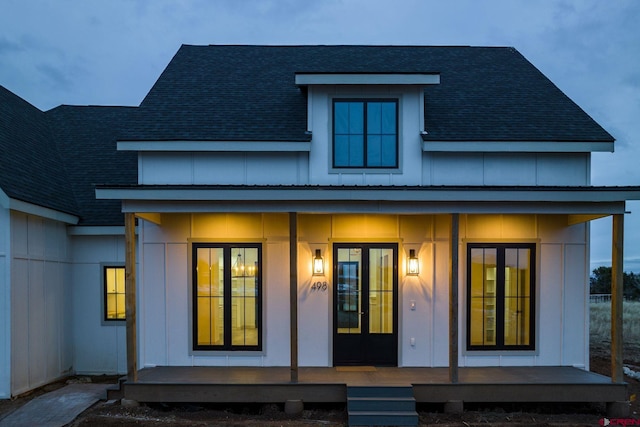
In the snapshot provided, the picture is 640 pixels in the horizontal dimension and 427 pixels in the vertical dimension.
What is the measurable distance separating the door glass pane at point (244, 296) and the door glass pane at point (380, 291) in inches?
82.7

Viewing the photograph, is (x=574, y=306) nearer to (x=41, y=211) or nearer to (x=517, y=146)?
(x=517, y=146)

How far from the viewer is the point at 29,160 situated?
10172mm

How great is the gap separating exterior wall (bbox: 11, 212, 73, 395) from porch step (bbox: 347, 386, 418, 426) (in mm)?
5787

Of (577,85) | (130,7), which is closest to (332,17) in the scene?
(130,7)

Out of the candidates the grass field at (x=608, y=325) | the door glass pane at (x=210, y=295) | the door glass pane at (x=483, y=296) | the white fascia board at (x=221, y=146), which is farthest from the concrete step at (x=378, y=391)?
the grass field at (x=608, y=325)

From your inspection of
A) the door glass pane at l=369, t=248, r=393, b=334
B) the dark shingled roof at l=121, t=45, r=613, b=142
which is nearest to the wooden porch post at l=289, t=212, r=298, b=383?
the door glass pane at l=369, t=248, r=393, b=334

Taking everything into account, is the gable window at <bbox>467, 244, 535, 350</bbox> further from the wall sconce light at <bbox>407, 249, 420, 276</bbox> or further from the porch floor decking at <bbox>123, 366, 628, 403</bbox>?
the porch floor decking at <bbox>123, 366, 628, 403</bbox>

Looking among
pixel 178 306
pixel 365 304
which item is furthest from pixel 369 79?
pixel 178 306

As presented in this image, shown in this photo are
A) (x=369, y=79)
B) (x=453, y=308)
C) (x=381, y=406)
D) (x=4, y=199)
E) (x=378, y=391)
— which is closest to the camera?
(x=381, y=406)

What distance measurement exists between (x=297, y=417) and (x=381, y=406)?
1282mm

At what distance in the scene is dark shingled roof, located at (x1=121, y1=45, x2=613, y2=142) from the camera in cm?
914

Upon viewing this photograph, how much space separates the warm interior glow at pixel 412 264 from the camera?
891 cm

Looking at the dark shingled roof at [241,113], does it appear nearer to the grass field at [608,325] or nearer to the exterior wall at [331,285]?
the exterior wall at [331,285]

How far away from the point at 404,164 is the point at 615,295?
3946 millimetres
